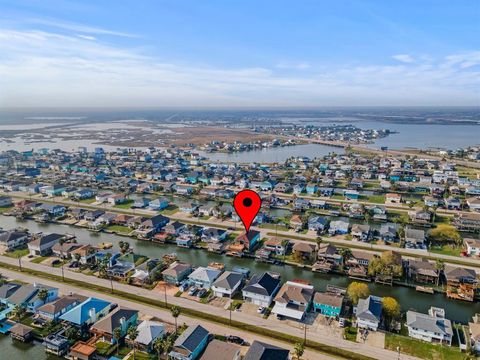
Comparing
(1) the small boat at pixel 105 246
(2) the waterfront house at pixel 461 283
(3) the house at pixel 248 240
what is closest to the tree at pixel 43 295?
(1) the small boat at pixel 105 246

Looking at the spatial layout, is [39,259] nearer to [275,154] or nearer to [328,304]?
[328,304]

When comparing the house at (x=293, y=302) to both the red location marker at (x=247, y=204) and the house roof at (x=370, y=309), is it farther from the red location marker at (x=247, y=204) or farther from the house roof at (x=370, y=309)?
the red location marker at (x=247, y=204)

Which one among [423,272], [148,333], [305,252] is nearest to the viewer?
[148,333]

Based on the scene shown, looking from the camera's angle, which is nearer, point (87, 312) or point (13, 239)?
point (87, 312)

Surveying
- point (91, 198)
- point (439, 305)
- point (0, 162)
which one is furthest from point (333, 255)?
point (0, 162)

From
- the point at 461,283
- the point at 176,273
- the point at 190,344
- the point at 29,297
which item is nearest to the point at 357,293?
the point at 461,283

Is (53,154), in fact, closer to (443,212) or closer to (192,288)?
(192,288)
